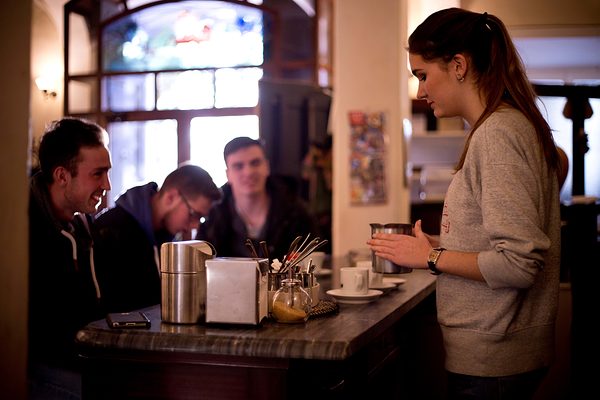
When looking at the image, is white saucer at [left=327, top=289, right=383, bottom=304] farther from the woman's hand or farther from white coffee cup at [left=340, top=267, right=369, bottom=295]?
the woman's hand

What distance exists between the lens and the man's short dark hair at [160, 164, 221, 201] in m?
3.12

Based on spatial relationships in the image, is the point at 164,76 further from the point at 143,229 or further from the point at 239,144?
the point at 143,229

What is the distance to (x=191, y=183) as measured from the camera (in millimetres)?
3133

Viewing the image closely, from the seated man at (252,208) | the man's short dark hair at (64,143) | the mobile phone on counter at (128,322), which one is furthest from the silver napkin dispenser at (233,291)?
the seated man at (252,208)

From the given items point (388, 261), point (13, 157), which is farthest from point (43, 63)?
point (388, 261)

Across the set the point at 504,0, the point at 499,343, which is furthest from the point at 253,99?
the point at 499,343

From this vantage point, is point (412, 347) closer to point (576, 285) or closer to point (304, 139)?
point (576, 285)

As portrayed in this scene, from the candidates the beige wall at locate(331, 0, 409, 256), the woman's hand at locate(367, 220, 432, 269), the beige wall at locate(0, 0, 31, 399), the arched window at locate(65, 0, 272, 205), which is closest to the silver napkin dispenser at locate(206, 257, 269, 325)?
the woman's hand at locate(367, 220, 432, 269)

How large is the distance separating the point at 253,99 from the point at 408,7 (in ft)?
12.4

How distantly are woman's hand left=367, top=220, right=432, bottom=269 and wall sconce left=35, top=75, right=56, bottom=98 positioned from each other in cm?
98

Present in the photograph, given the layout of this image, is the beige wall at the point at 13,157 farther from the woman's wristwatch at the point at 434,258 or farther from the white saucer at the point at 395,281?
the white saucer at the point at 395,281

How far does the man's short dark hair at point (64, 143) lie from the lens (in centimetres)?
243

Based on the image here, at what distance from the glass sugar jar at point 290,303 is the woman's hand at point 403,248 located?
0.22m

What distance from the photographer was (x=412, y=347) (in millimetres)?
2812
